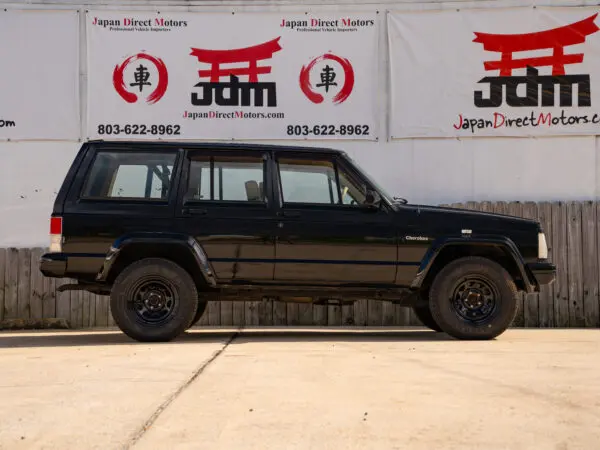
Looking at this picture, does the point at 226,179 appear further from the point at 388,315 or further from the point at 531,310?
the point at 531,310

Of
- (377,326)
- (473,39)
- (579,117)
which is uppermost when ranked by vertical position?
(473,39)

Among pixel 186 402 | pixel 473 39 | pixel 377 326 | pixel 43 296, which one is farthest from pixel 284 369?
pixel 473 39

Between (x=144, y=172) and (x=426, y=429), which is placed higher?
(x=144, y=172)

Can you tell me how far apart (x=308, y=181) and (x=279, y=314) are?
3265mm

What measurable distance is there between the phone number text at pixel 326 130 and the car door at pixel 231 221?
366cm

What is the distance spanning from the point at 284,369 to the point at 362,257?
274cm

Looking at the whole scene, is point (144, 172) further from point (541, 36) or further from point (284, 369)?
point (541, 36)

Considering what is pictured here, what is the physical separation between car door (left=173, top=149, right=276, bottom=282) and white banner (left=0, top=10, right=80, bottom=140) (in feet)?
14.0

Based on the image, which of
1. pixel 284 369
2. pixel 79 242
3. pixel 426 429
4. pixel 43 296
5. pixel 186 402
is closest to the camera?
pixel 426 429

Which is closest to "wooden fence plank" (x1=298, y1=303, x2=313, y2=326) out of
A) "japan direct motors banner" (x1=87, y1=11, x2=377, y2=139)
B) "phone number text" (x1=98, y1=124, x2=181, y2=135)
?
"japan direct motors banner" (x1=87, y1=11, x2=377, y2=139)

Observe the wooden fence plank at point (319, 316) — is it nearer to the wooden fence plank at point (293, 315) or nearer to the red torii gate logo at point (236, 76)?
the wooden fence plank at point (293, 315)

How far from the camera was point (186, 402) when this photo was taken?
510 centimetres

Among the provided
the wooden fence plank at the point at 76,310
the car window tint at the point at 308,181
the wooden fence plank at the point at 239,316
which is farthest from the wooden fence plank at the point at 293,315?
the car window tint at the point at 308,181

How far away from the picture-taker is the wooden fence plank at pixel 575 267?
12.2 metres
